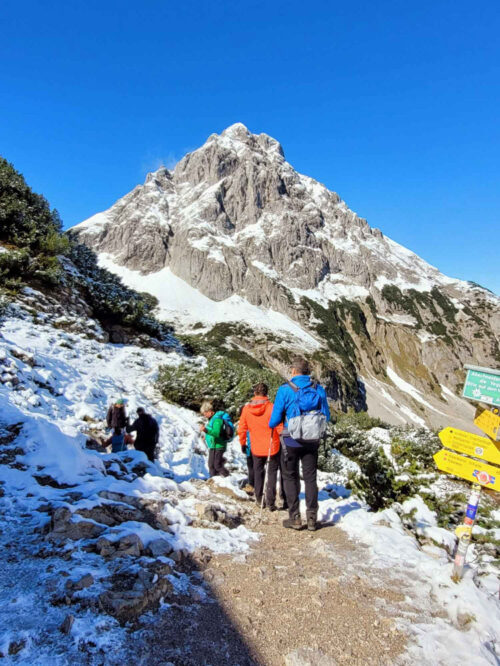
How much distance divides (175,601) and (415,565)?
2.67 metres

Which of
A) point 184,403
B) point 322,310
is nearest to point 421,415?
point 322,310

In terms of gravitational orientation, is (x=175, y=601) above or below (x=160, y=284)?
below

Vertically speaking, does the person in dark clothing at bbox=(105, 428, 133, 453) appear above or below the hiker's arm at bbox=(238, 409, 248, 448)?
below

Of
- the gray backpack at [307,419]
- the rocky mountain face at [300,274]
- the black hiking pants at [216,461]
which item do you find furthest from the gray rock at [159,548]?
the rocky mountain face at [300,274]

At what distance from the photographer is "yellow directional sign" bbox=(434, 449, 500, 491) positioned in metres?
3.32

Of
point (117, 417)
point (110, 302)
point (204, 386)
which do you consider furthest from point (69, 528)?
point (110, 302)

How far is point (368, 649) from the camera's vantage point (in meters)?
2.62

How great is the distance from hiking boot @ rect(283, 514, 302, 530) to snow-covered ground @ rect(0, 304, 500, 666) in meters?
0.68

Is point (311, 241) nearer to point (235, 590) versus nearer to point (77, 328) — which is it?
point (77, 328)

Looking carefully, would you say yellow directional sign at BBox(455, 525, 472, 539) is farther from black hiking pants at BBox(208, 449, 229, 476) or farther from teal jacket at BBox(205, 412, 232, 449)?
black hiking pants at BBox(208, 449, 229, 476)

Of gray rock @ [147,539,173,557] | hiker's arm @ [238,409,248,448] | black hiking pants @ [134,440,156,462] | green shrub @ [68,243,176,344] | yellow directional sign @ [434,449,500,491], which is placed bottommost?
black hiking pants @ [134,440,156,462]

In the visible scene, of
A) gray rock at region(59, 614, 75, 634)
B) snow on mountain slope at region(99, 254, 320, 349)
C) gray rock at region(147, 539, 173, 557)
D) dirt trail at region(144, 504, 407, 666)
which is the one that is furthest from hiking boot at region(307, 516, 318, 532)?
snow on mountain slope at region(99, 254, 320, 349)

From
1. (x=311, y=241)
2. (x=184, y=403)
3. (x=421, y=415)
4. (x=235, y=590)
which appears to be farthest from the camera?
(x=311, y=241)

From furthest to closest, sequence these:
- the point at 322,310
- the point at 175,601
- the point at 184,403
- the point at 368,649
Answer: the point at 322,310 < the point at 184,403 < the point at 175,601 < the point at 368,649
